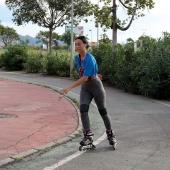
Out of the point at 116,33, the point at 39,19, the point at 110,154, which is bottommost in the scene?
the point at 110,154

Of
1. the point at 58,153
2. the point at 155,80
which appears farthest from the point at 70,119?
the point at 155,80

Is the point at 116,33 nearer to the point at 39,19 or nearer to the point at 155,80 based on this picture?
the point at 155,80

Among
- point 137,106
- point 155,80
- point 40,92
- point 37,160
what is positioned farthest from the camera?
point 40,92

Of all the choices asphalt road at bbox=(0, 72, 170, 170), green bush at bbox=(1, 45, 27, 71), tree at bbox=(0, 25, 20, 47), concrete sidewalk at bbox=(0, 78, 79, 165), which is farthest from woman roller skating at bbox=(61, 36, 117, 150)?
tree at bbox=(0, 25, 20, 47)

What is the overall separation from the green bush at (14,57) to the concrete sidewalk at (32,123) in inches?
838

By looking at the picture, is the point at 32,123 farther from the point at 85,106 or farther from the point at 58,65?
the point at 58,65

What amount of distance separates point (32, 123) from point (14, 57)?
27.1 m

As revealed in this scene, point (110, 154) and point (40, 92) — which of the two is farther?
point (40, 92)

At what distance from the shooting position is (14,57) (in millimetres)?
35000

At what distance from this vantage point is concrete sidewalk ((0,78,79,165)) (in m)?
6.42

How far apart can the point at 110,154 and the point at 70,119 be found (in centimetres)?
349

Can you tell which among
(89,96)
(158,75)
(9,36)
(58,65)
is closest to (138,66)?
(158,75)

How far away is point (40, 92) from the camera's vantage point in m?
16.1

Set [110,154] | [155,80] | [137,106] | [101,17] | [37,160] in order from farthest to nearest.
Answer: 1. [101,17]
2. [155,80]
3. [137,106]
4. [110,154]
5. [37,160]
